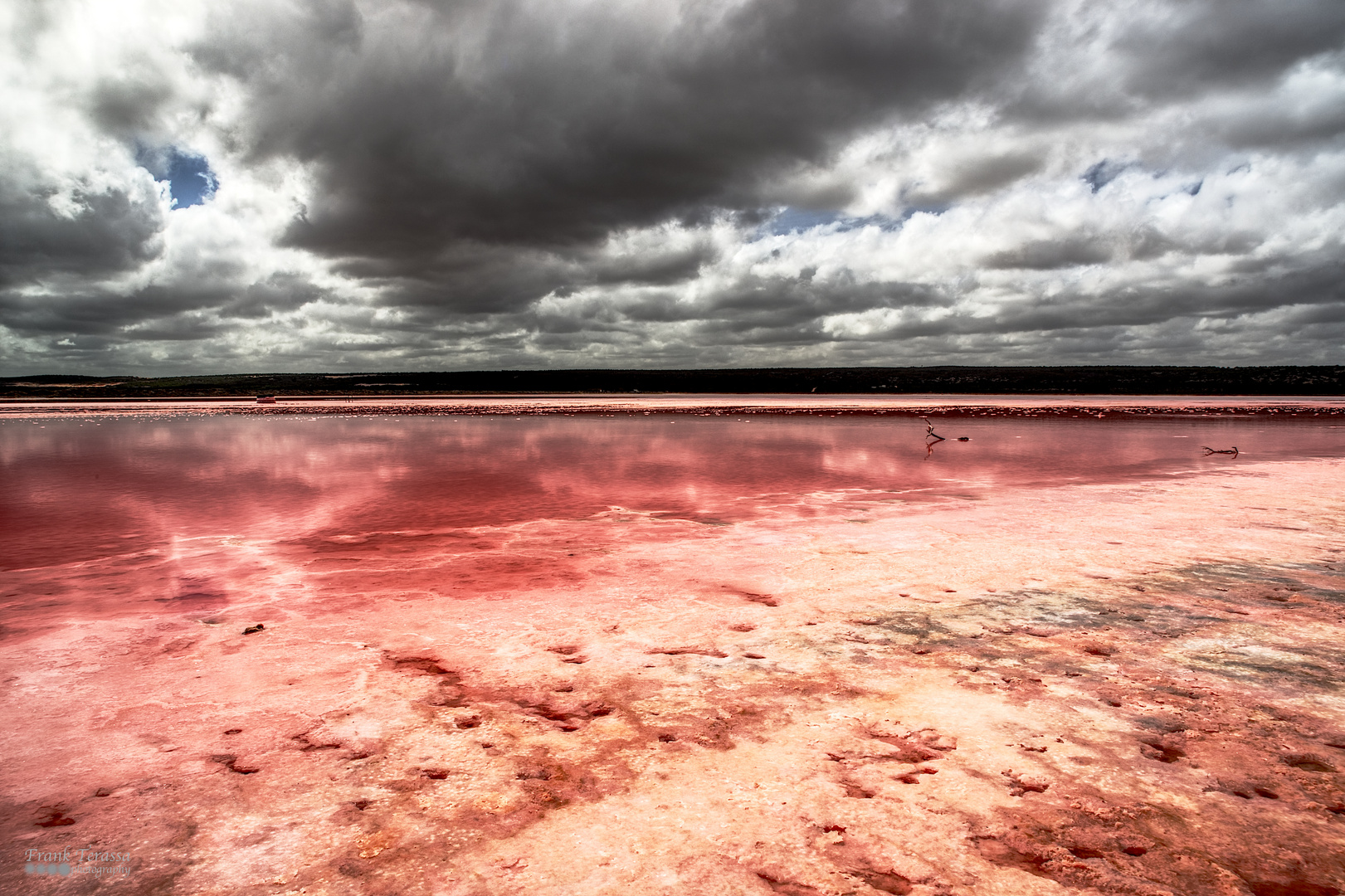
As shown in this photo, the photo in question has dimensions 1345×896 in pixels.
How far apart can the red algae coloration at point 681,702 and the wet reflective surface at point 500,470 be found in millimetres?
391

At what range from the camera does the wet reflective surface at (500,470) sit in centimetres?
1023

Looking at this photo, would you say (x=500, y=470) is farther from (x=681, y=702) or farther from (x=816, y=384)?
(x=816, y=384)

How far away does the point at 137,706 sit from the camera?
13.7 ft

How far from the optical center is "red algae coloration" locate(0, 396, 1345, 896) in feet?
9.07

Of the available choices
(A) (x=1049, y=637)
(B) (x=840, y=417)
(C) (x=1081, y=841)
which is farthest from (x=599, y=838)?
(B) (x=840, y=417)

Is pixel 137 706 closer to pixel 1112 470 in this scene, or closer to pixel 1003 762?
pixel 1003 762

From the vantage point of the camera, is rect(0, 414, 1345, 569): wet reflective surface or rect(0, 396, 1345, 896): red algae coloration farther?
rect(0, 414, 1345, 569): wet reflective surface

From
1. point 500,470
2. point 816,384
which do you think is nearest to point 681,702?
point 500,470

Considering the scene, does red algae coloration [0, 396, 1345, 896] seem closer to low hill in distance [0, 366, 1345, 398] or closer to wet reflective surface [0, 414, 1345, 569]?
wet reflective surface [0, 414, 1345, 569]

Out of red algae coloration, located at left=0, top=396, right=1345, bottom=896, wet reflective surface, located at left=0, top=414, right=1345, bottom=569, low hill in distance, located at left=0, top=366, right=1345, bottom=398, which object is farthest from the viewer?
low hill in distance, located at left=0, top=366, right=1345, bottom=398

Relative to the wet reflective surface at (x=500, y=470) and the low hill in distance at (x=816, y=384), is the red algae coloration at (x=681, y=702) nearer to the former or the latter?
the wet reflective surface at (x=500, y=470)

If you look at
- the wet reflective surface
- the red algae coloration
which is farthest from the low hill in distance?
the red algae coloration

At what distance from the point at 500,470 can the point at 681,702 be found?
12.5 metres

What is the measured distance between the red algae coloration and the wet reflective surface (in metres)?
0.39
